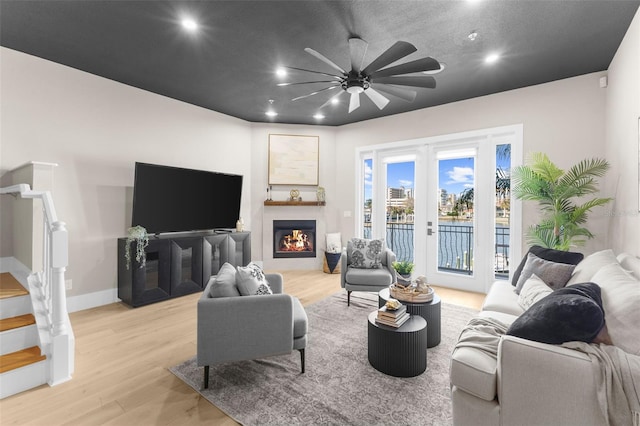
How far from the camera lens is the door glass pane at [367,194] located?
5.90 meters

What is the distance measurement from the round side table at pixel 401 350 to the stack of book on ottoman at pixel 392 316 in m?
0.03

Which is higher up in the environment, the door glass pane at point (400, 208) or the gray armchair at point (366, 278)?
the door glass pane at point (400, 208)

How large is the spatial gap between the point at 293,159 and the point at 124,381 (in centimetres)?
457

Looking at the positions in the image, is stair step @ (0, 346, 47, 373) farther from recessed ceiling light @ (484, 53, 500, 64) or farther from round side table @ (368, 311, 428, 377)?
recessed ceiling light @ (484, 53, 500, 64)

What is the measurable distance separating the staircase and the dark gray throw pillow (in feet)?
10.9

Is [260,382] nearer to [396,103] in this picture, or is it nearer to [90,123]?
[90,123]

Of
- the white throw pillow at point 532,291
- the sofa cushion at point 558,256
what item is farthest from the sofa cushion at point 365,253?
the white throw pillow at point 532,291

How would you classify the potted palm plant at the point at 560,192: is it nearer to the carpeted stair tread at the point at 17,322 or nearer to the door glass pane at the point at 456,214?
the door glass pane at the point at 456,214

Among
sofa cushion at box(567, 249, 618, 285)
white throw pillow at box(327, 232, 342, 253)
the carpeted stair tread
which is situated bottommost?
the carpeted stair tread

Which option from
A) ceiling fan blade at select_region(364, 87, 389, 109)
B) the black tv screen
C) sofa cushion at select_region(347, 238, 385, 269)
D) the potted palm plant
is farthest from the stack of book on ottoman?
the black tv screen

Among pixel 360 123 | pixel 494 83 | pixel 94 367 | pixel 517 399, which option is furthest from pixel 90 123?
pixel 494 83

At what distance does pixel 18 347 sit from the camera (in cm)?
233

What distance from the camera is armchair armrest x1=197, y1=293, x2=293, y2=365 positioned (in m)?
2.12

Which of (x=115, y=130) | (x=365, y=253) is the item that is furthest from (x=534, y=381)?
(x=115, y=130)
